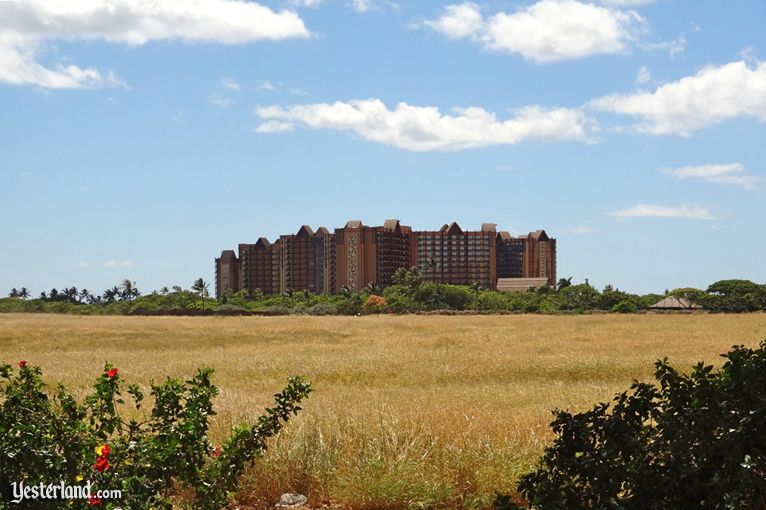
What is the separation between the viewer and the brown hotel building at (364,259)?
552 feet

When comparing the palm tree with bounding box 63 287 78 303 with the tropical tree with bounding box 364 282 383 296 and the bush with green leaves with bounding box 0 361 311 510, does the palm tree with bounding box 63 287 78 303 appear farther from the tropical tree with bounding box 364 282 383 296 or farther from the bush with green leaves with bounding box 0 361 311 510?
the bush with green leaves with bounding box 0 361 311 510

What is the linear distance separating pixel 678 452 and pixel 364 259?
162m

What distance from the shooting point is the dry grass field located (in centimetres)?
816

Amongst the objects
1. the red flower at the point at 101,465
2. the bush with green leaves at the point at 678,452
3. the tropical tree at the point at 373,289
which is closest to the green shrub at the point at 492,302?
the tropical tree at the point at 373,289

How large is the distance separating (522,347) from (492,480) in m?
22.1

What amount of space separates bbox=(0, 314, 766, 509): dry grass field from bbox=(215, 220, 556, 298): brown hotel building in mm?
125050

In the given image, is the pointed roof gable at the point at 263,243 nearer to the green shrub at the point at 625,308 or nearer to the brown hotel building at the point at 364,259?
the brown hotel building at the point at 364,259

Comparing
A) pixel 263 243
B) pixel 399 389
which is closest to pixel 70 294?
pixel 263 243

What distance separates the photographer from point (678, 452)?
5.22 m

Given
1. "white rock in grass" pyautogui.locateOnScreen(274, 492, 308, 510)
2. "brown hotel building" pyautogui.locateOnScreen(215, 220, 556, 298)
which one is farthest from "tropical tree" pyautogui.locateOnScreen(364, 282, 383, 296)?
"white rock in grass" pyautogui.locateOnScreen(274, 492, 308, 510)

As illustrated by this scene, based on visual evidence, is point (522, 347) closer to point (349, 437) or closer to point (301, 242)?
point (349, 437)

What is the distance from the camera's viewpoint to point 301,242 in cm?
17912

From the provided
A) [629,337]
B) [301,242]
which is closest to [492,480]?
[629,337]

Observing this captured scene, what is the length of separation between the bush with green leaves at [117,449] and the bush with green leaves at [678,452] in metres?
2.24
